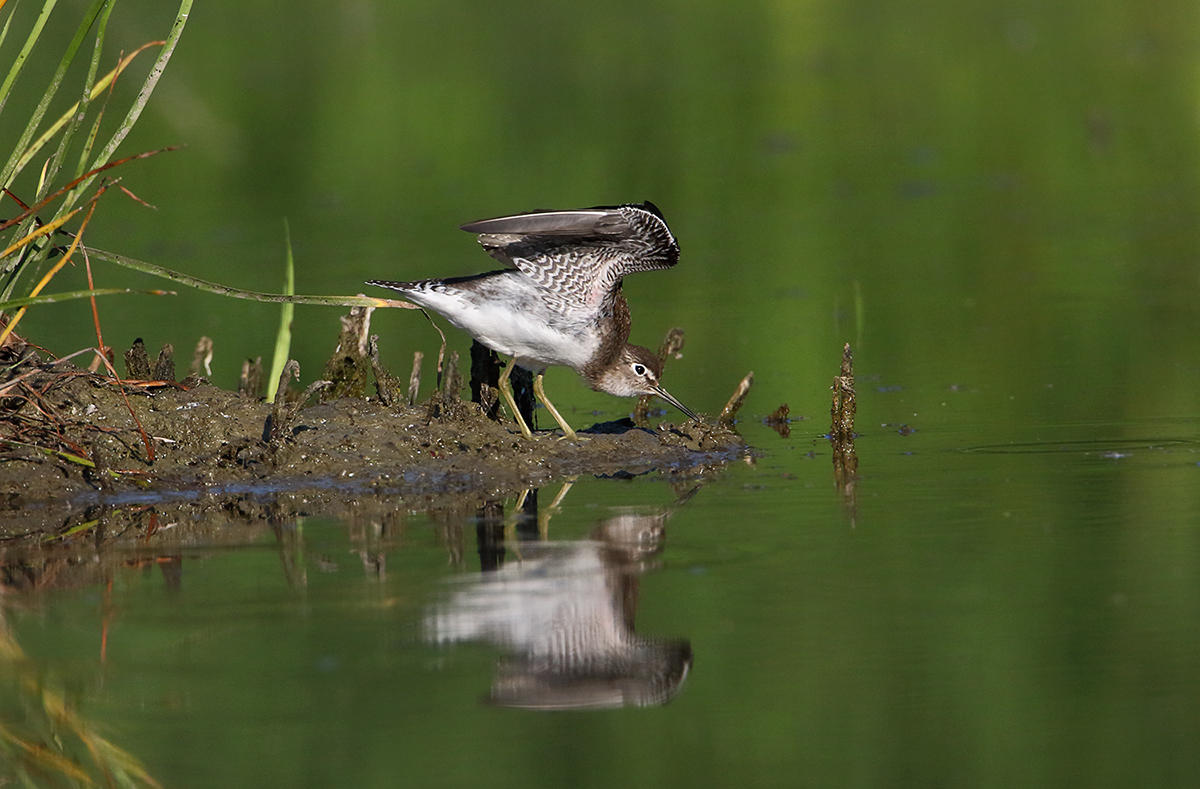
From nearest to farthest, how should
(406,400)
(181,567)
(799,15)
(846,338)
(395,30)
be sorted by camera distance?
(181,567), (406,400), (846,338), (395,30), (799,15)

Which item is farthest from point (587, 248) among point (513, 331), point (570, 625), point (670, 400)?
point (570, 625)

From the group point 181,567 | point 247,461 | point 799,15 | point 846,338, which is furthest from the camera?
point 799,15

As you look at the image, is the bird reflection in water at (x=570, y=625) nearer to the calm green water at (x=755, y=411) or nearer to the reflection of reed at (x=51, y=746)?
the calm green water at (x=755, y=411)

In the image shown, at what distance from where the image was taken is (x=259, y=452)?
25.5 feet

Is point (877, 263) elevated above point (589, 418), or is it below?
above

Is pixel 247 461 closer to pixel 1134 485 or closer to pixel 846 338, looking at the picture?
pixel 1134 485

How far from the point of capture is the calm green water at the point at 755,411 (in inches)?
179

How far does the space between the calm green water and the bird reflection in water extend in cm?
3

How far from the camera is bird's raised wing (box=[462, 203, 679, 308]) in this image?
7715 millimetres

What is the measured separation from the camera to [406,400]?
29.7 ft

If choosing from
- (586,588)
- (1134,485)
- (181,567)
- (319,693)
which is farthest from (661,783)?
(1134,485)

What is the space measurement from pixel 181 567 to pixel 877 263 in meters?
8.34

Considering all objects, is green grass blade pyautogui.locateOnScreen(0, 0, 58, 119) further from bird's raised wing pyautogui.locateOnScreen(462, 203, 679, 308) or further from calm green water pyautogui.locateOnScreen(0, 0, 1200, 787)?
bird's raised wing pyautogui.locateOnScreen(462, 203, 679, 308)

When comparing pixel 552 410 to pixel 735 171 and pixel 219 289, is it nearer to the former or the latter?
pixel 219 289
